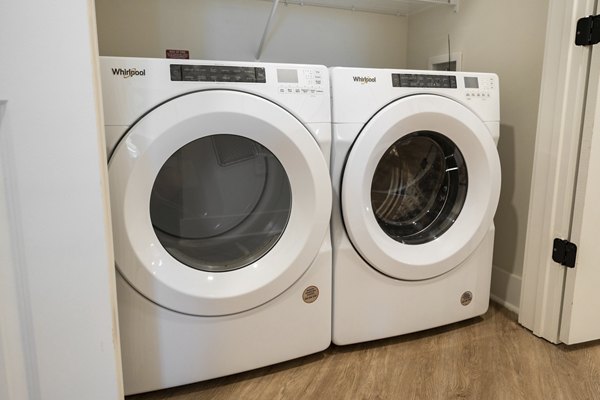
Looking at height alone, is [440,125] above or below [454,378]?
above

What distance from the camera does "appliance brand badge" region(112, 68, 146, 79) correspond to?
0.89m

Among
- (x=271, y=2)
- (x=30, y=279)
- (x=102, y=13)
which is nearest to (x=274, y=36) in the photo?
(x=271, y=2)

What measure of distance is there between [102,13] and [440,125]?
125 centimetres

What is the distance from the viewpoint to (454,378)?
3.69ft

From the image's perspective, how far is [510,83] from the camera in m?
1.45

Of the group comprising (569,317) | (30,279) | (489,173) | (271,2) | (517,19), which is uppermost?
(271,2)

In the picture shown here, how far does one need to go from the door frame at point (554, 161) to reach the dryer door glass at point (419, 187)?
239 millimetres

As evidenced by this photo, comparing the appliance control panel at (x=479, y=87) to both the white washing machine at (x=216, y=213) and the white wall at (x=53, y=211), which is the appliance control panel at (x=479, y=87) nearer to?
the white washing machine at (x=216, y=213)

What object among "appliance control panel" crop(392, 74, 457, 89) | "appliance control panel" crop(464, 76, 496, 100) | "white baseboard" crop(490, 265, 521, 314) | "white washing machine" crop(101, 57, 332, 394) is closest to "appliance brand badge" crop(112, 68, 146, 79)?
"white washing machine" crop(101, 57, 332, 394)

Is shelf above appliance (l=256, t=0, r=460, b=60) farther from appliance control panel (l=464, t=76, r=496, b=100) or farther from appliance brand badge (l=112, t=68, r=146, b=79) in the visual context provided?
appliance brand badge (l=112, t=68, r=146, b=79)

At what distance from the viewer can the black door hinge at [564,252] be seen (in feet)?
3.94

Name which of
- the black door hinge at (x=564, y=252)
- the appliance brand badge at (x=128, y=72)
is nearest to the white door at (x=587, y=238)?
the black door hinge at (x=564, y=252)

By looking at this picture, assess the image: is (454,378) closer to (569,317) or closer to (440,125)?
(569,317)

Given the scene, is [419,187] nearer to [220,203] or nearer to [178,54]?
[220,203]
